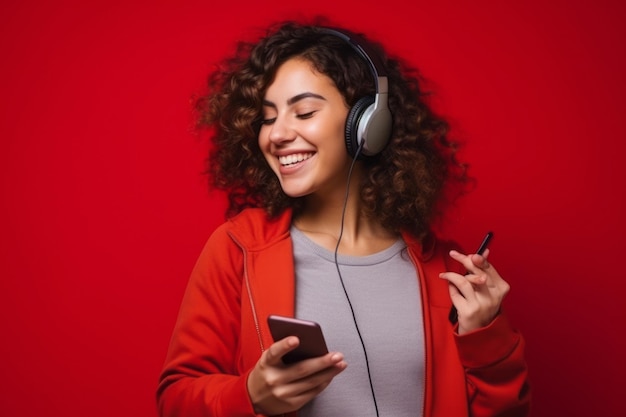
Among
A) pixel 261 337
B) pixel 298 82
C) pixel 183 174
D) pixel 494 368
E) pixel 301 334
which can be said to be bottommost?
pixel 494 368

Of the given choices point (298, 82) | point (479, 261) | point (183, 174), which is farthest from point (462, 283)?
point (183, 174)

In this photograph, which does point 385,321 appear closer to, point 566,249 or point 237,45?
point 237,45

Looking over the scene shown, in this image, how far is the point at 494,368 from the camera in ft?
5.40

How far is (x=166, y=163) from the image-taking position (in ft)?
7.52

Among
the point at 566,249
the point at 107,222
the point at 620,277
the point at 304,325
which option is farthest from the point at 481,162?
the point at 304,325

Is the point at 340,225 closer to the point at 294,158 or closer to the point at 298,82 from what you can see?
the point at 294,158

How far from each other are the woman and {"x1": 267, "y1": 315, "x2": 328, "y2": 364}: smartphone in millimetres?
178

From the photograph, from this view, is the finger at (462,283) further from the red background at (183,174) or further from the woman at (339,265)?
the red background at (183,174)

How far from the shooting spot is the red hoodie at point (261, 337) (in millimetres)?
1576

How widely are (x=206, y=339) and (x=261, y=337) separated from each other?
115 mm

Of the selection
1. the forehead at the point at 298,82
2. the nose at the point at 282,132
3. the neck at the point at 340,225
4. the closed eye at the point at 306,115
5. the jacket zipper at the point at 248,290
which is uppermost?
the forehead at the point at 298,82

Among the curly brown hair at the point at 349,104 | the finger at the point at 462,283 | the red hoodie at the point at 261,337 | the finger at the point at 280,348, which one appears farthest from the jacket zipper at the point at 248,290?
the finger at the point at 462,283

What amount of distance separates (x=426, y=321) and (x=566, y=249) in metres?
0.90

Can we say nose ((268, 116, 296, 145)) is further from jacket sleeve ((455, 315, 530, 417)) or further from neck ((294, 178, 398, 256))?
jacket sleeve ((455, 315, 530, 417))
